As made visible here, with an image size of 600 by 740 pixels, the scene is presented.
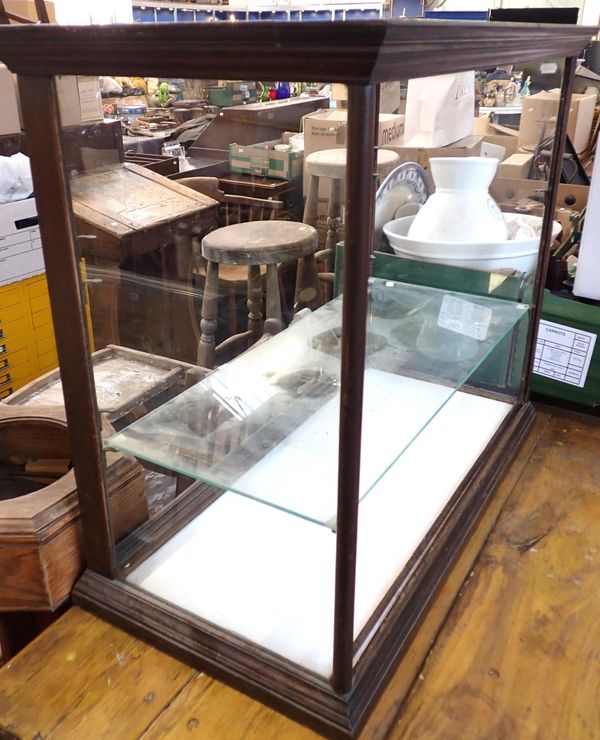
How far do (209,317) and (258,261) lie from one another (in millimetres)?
127

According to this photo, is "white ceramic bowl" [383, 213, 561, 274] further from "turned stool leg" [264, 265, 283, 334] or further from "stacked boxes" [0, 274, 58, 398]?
"stacked boxes" [0, 274, 58, 398]

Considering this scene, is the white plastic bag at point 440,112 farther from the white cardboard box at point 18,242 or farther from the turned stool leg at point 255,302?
the white cardboard box at point 18,242

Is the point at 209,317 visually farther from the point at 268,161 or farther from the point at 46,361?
the point at 46,361

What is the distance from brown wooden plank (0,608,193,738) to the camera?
0.65 m

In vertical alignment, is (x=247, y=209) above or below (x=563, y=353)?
above

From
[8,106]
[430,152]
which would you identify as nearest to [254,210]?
[430,152]

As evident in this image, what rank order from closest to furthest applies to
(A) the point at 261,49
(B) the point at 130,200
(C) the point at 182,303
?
(A) the point at 261,49 < (C) the point at 182,303 < (B) the point at 130,200

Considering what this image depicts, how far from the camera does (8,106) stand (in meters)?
2.00

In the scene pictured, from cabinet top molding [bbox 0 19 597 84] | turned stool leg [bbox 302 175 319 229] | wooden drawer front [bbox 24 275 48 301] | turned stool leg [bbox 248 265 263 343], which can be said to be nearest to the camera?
cabinet top molding [bbox 0 19 597 84]

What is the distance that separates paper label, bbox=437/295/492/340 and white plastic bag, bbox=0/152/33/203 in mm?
1239

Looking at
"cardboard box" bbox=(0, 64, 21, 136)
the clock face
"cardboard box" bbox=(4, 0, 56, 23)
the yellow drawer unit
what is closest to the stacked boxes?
the yellow drawer unit

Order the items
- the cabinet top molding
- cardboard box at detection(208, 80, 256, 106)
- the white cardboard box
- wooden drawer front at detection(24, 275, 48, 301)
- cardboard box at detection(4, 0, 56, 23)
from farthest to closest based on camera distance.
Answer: cardboard box at detection(4, 0, 56, 23), wooden drawer front at detection(24, 275, 48, 301), the white cardboard box, cardboard box at detection(208, 80, 256, 106), the cabinet top molding

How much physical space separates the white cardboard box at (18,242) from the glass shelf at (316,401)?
113cm

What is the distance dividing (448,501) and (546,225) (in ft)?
1.56
